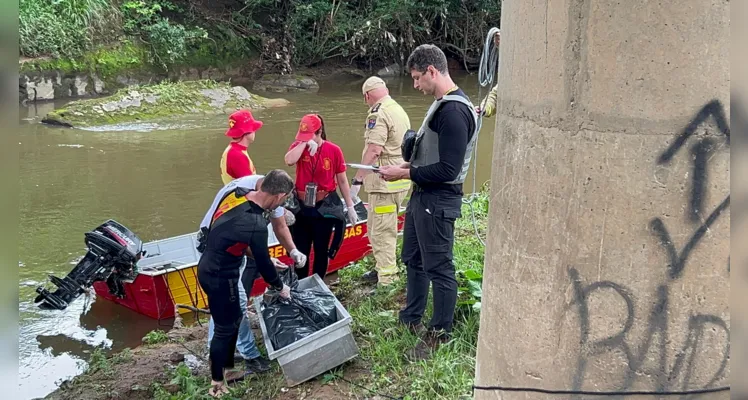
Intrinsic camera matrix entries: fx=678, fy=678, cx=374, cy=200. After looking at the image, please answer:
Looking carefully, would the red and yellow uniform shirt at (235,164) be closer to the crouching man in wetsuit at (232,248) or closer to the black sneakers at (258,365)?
the crouching man in wetsuit at (232,248)

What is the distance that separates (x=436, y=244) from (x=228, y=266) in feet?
4.58

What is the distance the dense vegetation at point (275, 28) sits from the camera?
21953mm

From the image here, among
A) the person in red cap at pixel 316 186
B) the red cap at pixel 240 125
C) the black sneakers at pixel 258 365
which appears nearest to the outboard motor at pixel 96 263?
the red cap at pixel 240 125

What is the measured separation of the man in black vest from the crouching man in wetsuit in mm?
870

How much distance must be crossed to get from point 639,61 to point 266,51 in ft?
83.4

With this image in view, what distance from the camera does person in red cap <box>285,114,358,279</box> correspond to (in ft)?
19.7

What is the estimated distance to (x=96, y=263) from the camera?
19.3ft

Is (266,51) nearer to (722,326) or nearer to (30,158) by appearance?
(30,158)

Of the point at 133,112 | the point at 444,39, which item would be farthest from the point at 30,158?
the point at 444,39

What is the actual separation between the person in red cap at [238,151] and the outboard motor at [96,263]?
41.4 inches

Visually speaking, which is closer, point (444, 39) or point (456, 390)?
point (456, 390)

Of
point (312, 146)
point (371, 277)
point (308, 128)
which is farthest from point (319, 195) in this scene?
point (371, 277)

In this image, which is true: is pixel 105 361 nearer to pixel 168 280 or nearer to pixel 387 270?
pixel 168 280

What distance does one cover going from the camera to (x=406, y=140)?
459 centimetres
